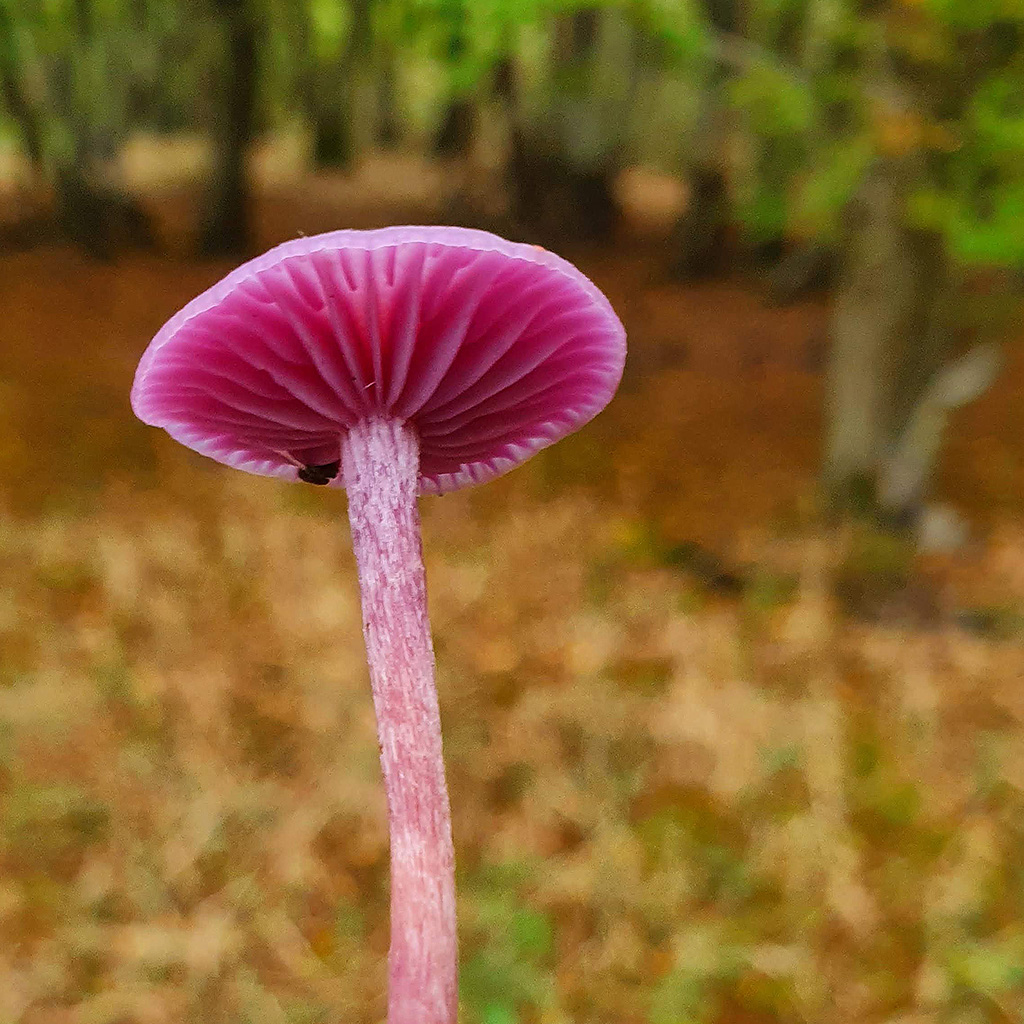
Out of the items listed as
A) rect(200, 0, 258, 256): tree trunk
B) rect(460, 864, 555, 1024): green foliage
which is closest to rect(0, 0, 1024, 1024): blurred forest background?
rect(460, 864, 555, 1024): green foliage

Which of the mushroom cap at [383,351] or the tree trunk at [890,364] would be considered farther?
the tree trunk at [890,364]

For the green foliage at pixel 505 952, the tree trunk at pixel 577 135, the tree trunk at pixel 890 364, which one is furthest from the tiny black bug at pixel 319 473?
the tree trunk at pixel 577 135

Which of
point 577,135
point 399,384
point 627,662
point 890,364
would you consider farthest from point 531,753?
point 577,135

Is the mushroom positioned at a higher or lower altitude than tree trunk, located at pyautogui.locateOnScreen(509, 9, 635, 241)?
higher

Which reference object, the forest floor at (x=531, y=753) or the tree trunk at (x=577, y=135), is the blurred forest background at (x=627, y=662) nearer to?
the forest floor at (x=531, y=753)

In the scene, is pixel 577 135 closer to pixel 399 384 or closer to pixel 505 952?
pixel 505 952

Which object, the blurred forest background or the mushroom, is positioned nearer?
the mushroom

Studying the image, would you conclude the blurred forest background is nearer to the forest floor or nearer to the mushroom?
the forest floor
